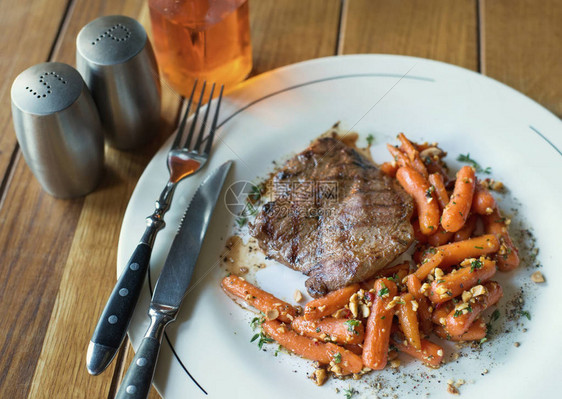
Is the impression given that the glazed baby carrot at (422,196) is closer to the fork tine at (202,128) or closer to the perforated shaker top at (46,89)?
the fork tine at (202,128)

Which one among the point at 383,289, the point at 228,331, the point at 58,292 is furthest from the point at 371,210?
the point at 58,292

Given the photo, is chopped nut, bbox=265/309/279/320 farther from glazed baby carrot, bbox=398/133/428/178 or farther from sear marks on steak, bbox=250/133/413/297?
glazed baby carrot, bbox=398/133/428/178

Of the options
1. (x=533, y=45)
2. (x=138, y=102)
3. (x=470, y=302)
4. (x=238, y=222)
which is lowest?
(x=238, y=222)

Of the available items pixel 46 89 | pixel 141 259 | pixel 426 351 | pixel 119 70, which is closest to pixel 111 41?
pixel 119 70

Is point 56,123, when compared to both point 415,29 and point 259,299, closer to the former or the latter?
point 259,299

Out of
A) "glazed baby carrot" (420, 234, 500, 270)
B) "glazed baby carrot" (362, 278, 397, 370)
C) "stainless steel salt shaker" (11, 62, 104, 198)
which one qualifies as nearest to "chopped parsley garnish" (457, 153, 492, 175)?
"glazed baby carrot" (420, 234, 500, 270)

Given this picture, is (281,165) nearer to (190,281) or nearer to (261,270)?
(261,270)
